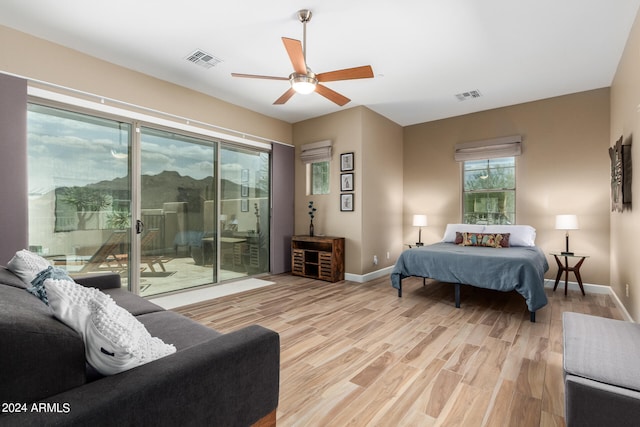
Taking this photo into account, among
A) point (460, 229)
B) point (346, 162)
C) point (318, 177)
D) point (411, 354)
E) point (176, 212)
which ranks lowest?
point (411, 354)

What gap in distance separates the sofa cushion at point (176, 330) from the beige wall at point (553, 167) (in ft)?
16.3

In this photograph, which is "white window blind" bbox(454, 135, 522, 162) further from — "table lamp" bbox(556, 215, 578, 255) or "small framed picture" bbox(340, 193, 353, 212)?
"small framed picture" bbox(340, 193, 353, 212)

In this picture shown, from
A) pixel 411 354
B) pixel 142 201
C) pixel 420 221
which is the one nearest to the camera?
pixel 411 354

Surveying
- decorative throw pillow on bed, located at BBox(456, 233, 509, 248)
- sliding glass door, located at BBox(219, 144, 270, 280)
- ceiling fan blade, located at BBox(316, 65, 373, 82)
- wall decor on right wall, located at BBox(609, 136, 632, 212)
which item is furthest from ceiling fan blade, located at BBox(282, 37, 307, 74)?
decorative throw pillow on bed, located at BBox(456, 233, 509, 248)

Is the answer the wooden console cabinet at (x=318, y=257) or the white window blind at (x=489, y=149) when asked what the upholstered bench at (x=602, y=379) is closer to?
the wooden console cabinet at (x=318, y=257)

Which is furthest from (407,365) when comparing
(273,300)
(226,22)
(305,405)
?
(226,22)

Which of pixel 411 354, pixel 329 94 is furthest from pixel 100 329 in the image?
pixel 329 94

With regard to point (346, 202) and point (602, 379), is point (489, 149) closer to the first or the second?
point (346, 202)

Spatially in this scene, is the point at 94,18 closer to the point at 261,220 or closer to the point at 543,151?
the point at 261,220

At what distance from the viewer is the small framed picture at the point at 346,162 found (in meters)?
5.07

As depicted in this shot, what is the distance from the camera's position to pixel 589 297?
4.05 meters

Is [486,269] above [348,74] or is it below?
below

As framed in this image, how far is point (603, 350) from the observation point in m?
1.56

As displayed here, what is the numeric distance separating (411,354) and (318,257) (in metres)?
2.82
